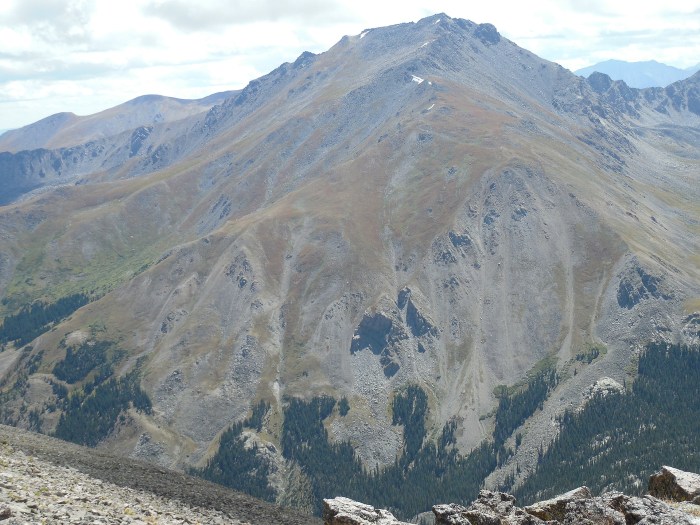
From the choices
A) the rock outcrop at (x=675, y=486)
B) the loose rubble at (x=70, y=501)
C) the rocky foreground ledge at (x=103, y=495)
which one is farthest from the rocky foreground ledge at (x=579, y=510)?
the rocky foreground ledge at (x=103, y=495)

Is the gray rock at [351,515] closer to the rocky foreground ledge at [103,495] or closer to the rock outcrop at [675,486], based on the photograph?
the rocky foreground ledge at [103,495]

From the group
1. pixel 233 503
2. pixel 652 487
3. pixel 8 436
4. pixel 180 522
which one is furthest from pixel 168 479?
pixel 652 487

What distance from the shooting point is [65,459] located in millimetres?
84062

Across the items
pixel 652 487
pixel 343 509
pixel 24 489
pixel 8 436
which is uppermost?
pixel 652 487

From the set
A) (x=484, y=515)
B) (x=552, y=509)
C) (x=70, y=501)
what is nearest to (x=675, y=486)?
(x=552, y=509)

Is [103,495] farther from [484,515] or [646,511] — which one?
[646,511]

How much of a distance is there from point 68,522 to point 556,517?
1358 inches

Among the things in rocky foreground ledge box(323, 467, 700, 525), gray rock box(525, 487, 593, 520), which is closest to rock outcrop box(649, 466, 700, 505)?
rocky foreground ledge box(323, 467, 700, 525)

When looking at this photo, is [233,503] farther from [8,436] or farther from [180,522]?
[8,436]

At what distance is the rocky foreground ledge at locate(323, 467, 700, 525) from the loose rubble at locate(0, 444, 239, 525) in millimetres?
17094

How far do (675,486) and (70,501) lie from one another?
156ft

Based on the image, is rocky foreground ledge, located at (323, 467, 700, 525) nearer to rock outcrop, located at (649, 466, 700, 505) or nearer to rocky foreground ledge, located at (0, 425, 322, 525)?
rock outcrop, located at (649, 466, 700, 505)

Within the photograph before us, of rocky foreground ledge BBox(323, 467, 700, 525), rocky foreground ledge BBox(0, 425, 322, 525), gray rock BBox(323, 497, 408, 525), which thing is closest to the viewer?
rocky foreground ledge BBox(323, 467, 700, 525)

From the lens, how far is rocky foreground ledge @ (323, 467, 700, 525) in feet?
133
